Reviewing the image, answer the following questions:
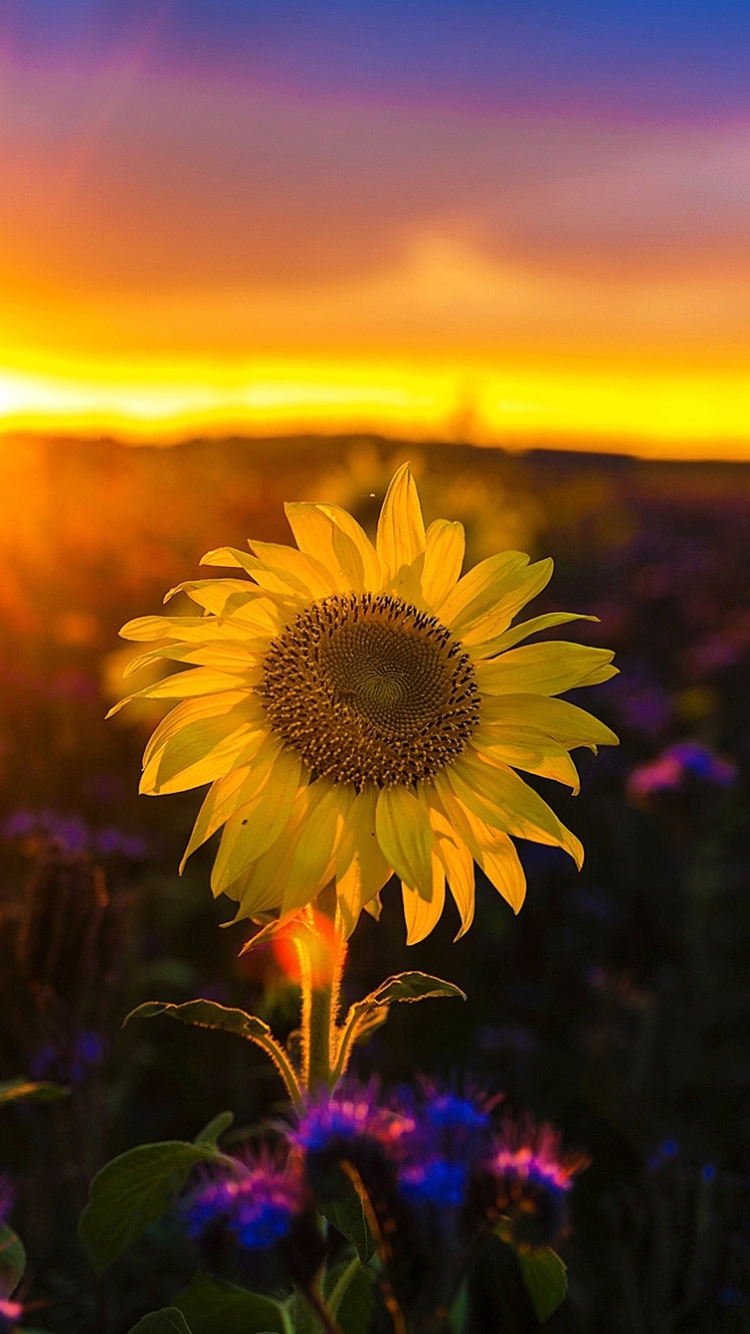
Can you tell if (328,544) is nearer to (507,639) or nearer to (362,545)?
(362,545)

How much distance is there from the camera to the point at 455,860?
180 centimetres

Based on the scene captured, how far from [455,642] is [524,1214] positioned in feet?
3.17

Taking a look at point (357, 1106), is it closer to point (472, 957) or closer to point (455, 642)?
point (455, 642)

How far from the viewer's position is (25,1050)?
3250mm

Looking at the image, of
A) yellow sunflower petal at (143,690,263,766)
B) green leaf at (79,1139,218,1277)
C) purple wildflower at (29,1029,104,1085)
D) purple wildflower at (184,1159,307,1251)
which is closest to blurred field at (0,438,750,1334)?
purple wildflower at (29,1029,104,1085)

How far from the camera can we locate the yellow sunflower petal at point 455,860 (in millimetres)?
1780

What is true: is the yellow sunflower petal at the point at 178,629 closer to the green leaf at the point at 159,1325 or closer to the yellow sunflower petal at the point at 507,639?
the yellow sunflower petal at the point at 507,639

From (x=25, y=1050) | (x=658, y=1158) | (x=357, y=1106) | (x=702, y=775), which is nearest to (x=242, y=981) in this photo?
(x=25, y=1050)

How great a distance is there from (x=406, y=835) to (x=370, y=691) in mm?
312

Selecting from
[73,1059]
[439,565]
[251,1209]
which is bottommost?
[73,1059]

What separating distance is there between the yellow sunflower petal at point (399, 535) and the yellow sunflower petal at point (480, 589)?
10 cm

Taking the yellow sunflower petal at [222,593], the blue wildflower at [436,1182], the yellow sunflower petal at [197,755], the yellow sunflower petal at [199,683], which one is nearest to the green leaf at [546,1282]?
the blue wildflower at [436,1182]

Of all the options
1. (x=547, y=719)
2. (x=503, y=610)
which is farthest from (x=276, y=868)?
(x=503, y=610)

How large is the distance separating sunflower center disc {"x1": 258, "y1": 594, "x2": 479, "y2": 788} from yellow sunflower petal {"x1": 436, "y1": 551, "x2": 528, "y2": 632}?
0.12 feet
